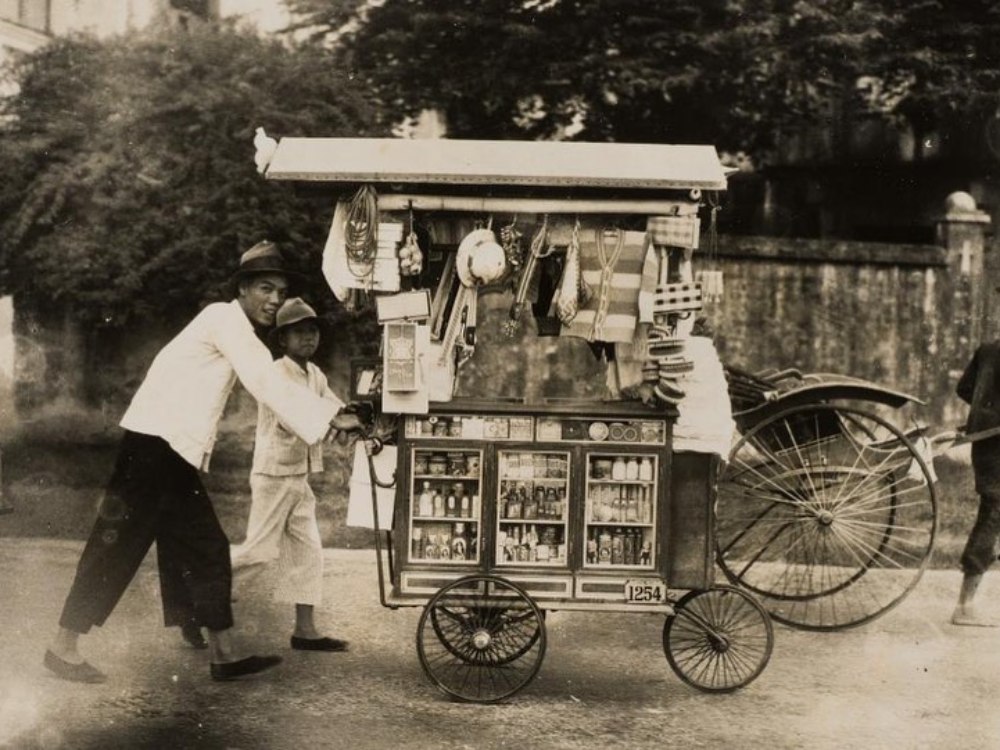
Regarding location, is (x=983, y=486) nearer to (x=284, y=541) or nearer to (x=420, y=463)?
(x=420, y=463)

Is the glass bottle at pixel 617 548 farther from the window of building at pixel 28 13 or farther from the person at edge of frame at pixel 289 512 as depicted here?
the window of building at pixel 28 13

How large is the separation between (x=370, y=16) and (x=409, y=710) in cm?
968

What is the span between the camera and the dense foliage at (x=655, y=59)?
1245cm

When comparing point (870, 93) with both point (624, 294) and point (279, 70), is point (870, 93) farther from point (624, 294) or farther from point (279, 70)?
point (624, 294)

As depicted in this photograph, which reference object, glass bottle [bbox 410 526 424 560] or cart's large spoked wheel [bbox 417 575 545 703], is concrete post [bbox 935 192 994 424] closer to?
cart's large spoked wheel [bbox 417 575 545 703]

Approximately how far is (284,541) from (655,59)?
8039 mm

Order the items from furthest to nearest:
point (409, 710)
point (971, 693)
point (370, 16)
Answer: point (370, 16) → point (971, 693) → point (409, 710)

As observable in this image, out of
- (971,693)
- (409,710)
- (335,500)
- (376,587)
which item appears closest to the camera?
(409,710)

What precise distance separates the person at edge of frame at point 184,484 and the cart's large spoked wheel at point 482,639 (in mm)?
907

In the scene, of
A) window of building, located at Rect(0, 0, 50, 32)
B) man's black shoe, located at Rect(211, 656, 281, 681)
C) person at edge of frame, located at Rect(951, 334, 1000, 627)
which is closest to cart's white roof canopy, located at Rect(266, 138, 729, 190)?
man's black shoe, located at Rect(211, 656, 281, 681)

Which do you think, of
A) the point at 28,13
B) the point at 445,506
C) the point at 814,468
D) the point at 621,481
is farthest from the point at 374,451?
the point at 28,13

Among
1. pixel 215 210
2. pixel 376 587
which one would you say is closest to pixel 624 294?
pixel 376 587

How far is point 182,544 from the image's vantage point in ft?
19.0

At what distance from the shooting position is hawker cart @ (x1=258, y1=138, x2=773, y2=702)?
5379 mm
